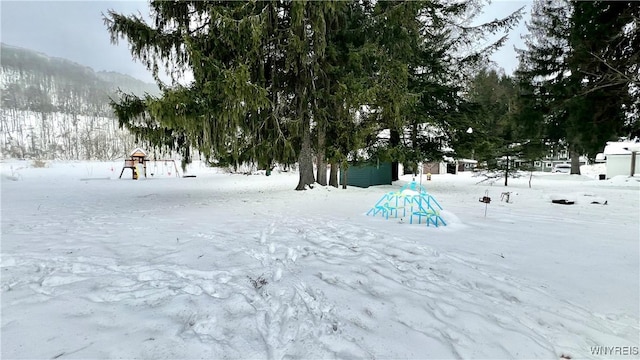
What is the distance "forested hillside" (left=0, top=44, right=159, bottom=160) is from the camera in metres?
48.8

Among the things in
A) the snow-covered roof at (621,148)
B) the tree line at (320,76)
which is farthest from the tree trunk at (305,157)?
the snow-covered roof at (621,148)

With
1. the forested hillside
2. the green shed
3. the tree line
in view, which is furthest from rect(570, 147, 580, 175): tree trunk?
the forested hillside

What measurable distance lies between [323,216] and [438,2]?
11.4 meters

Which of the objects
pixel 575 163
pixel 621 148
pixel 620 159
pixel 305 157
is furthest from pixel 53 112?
pixel 620 159

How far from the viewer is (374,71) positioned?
9227 millimetres

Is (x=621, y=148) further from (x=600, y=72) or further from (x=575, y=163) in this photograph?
(x=600, y=72)

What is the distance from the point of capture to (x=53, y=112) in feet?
214

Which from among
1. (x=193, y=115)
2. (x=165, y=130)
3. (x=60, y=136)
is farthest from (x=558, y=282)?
(x=60, y=136)

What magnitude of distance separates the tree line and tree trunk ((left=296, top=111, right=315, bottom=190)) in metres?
0.04

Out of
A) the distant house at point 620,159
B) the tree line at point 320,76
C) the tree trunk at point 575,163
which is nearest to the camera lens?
the tree line at point 320,76

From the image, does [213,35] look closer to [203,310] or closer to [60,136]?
[203,310]

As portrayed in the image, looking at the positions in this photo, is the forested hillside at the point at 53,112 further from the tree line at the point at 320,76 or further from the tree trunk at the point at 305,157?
the tree trunk at the point at 305,157

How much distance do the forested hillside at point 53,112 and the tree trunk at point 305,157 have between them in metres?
40.7

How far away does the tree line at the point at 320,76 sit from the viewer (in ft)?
23.2
